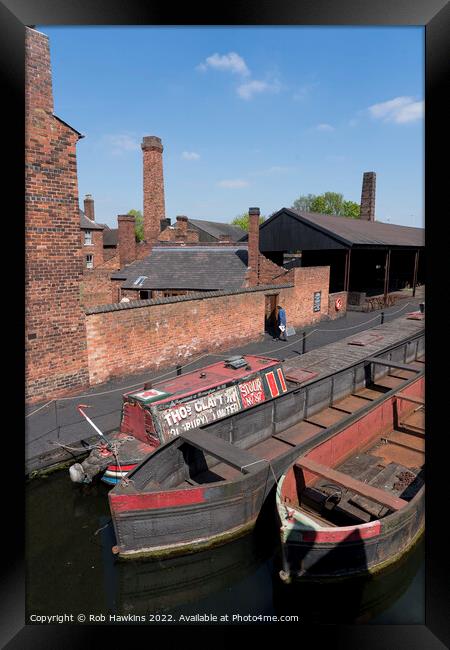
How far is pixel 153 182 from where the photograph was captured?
3306cm

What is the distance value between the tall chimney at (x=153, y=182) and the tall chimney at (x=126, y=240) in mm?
4364

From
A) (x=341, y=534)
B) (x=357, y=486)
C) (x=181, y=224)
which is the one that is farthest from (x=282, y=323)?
(x=181, y=224)

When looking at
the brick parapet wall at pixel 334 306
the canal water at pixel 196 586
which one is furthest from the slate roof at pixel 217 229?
the canal water at pixel 196 586

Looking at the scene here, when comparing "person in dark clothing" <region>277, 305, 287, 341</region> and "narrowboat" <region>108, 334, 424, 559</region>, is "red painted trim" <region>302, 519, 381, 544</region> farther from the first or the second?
"person in dark clothing" <region>277, 305, 287, 341</region>

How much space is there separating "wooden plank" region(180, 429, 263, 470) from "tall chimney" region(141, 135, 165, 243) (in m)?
26.7

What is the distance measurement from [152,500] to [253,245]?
1789cm

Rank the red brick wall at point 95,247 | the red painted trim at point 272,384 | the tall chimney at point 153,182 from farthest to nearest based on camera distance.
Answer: the red brick wall at point 95,247 → the tall chimney at point 153,182 → the red painted trim at point 272,384

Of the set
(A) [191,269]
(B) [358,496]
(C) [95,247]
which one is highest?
(C) [95,247]

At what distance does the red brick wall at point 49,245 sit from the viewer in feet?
36.8

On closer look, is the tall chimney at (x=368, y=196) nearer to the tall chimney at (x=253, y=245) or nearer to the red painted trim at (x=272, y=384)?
the tall chimney at (x=253, y=245)

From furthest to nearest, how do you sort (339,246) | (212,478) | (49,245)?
(339,246), (49,245), (212,478)

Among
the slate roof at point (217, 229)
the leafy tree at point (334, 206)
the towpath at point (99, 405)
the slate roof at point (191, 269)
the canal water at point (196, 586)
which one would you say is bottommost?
the canal water at point (196, 586)
